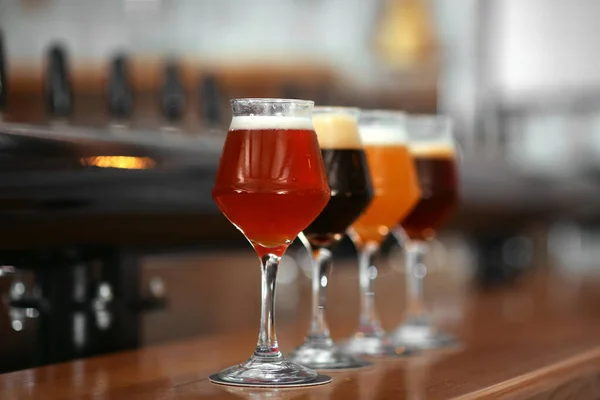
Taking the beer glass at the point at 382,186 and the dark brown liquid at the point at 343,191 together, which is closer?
the dark brown liquid at the point at 343,191

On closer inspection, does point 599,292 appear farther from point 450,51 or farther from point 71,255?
point 450,51

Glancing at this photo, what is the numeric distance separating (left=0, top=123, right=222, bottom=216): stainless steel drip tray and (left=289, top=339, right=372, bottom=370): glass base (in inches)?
14.6

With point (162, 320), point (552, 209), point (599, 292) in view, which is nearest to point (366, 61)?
point (552, 209)

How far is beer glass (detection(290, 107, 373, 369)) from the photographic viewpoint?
1.27m

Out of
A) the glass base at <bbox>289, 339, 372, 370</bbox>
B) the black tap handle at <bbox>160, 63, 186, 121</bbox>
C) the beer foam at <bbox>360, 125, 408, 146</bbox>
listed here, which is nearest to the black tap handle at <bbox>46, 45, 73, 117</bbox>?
the black tap handle at <bbox>160, 63, 186, 121</bbox>

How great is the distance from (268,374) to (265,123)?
0.26 m

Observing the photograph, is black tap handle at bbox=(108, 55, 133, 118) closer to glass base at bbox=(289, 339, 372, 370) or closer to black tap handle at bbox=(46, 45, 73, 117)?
black tap handle at bbox=(46, 45, 73, 117)

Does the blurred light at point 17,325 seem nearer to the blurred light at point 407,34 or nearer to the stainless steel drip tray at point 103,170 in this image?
the stainless steel drip tray at point 103,170

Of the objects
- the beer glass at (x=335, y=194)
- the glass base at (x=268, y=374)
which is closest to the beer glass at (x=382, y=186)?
the beer glass at (x=335, y=194)

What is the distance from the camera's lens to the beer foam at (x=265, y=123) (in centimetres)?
109

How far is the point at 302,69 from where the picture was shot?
5418 millimetres

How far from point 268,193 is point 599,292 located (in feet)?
7.02

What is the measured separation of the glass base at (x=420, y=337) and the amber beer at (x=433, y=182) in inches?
6.2

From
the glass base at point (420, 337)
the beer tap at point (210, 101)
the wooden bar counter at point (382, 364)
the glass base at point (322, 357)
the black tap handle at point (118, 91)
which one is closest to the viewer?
the wooden bar counter at point (382, 364)
